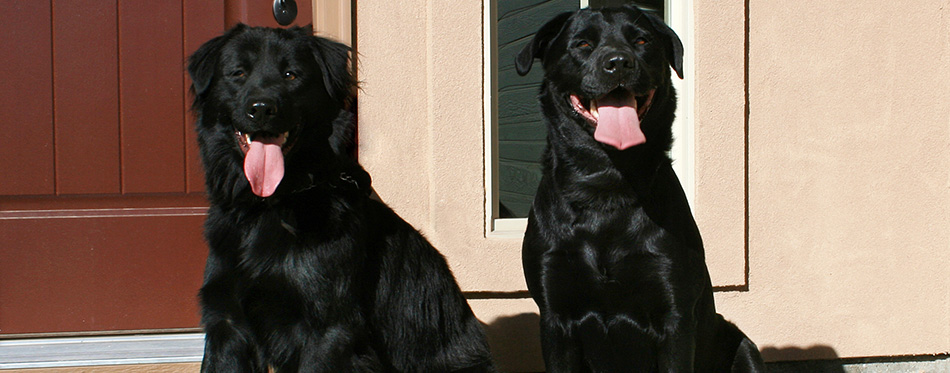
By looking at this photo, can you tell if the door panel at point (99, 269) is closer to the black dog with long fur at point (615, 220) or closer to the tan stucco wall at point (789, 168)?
the tan stucco wall at point (789, 168)

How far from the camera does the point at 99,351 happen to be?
315 centimetres

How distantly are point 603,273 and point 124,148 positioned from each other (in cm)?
231

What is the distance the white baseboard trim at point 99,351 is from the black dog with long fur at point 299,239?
1.02m

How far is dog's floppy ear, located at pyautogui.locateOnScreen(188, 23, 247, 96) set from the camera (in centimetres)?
235

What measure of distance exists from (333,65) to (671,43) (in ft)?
4.03

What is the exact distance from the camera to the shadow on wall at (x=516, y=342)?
356 centimetres

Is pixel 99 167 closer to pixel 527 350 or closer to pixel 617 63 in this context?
pixel 527 350

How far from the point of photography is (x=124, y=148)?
10.8 feet

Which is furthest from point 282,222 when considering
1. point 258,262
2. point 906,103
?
point 906,103

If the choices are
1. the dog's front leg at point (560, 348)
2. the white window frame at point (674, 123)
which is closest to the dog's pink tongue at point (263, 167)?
the dog's front leg at point (560, 348)

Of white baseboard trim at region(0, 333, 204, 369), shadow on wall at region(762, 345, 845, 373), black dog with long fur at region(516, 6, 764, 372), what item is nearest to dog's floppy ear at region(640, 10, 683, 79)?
black dog with long fur at region(516, 6, 764, 372)

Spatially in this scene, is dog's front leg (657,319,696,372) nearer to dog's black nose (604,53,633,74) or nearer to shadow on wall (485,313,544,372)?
dog's black nose (604,53,633,74)

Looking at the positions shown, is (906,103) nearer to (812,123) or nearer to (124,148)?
(812,123)

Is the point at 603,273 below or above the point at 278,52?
below
